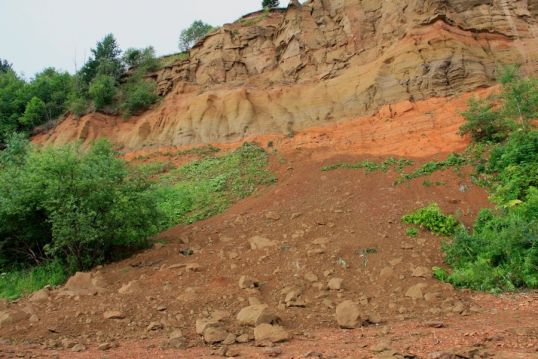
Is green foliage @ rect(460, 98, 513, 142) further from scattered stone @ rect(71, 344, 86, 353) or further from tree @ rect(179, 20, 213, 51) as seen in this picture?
tree @ rect(179, 20, 213, 51)

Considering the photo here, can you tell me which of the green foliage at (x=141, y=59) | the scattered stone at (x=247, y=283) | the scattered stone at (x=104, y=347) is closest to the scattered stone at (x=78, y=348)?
the scattered stone at (x=104, y=347)

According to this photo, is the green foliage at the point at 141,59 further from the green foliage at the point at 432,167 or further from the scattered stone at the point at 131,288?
the scattered stone at the point at 131,288

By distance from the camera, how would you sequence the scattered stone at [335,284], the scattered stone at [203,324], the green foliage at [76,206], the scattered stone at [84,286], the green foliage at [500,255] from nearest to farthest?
1. the scattered stone at [203,324]
2. the green foliage at [500,255]
3. the scattered stone at [335,284]
4. the scattered stone at [84,286]
5. the green foliage at [76,206]

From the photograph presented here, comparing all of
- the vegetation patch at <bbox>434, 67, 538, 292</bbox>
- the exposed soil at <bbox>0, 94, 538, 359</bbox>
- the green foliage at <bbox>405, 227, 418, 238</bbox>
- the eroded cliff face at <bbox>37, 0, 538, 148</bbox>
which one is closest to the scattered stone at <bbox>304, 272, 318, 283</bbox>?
the exposed soil at <bbox>0, 94, 538, 359</bbox>

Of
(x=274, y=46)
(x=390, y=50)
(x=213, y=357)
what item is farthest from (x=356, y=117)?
(x=213, y=357)

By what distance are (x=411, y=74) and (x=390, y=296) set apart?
13.3 m

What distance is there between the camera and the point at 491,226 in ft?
30.4

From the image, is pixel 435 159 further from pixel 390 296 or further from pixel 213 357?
pixel 213 357

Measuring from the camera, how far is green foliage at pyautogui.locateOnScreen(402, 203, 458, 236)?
10297 mm

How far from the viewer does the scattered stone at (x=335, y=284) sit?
8.29 metres

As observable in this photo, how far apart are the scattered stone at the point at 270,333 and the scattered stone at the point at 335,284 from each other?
2006mm

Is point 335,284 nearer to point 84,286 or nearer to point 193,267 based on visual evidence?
point 193,267

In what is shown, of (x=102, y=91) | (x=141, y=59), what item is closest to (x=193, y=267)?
(x=102, y=91)

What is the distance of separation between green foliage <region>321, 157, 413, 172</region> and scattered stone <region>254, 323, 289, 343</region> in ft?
30.1
